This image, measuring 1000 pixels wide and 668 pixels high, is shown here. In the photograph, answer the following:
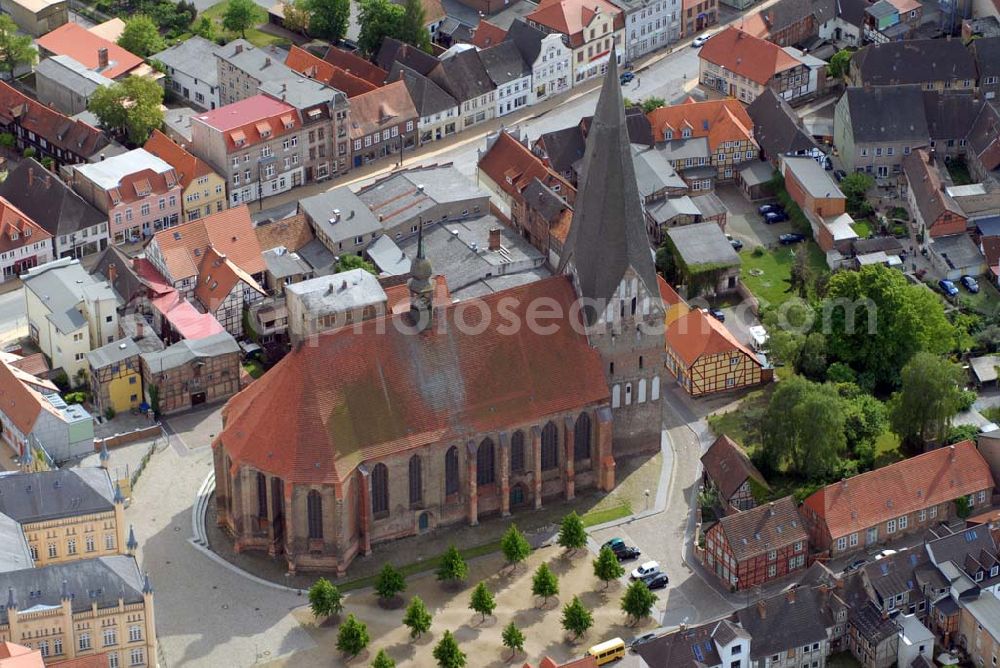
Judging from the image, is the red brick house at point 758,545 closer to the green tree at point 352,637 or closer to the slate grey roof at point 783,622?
the slate grey roof at point 783,622

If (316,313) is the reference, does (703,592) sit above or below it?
below

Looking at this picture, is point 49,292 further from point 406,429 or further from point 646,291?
point 646,291

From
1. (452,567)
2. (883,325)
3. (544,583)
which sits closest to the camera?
(544,583)

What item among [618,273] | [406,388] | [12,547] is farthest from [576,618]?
[12,547]

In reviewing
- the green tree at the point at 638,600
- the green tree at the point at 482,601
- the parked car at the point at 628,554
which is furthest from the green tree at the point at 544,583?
the parked car at the point at 628,554

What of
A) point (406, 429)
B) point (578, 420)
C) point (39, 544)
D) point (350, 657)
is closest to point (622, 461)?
point (578, 420)

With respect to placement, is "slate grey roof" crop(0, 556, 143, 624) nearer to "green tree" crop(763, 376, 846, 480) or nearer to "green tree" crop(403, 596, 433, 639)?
"green tree" crop(403, 596, 433, 639)

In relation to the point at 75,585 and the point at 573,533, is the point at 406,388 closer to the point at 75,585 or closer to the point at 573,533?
the point at 573,533
